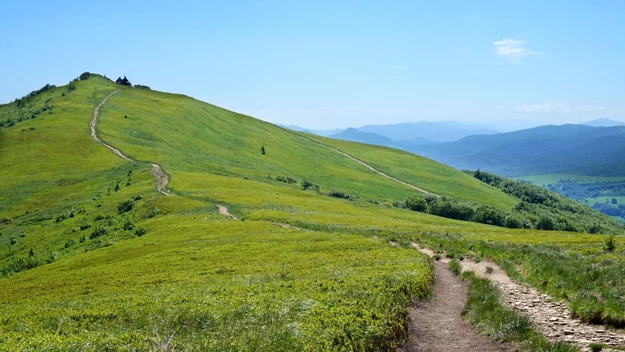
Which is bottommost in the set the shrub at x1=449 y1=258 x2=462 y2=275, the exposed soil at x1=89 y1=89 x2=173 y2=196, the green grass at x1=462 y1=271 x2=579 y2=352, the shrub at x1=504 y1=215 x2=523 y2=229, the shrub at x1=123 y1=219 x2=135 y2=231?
the shrub at x1=504 y1=215 x2=523 y2=229

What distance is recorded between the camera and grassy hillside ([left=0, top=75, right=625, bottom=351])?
16750 mm

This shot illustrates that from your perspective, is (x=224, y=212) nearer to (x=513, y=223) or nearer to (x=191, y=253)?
(x=191, y=253)

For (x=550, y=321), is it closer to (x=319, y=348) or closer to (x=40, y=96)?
(x=319, y=348)

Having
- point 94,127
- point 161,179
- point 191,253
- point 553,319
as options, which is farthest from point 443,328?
point 94,127

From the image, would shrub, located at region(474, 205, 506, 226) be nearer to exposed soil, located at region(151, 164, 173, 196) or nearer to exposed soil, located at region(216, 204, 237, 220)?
exposed soil, located at region(216, 204, 237, 220)

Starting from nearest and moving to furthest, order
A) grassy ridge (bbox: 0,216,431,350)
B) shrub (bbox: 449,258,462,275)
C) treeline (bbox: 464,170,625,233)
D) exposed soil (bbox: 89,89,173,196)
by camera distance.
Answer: grassy ridge (bbox: 0,216,431,350), shrub (bbox: 449,258,462,275), exposed soil (bbox: 89,89,173,196), treeline (bbox: 464,170,625,233)

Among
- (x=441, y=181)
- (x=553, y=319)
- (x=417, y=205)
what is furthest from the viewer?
(x=441, y=181)

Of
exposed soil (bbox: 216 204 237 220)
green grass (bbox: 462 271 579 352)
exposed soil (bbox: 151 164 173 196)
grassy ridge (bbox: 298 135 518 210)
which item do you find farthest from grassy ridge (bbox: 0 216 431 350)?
grassy ridge (bbox: 298 135 518 210)

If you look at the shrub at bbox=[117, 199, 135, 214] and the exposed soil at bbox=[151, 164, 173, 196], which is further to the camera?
the exposed soil at bbox=[151, 164, 173, 196]

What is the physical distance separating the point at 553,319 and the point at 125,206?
207 ft

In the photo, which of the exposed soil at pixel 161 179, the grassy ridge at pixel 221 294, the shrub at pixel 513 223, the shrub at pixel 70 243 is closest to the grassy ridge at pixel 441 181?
the shrub at pixel 513 223

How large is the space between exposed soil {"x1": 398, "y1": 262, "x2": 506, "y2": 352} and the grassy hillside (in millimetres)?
920

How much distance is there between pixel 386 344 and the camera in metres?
16.3

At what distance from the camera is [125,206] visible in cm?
6781
